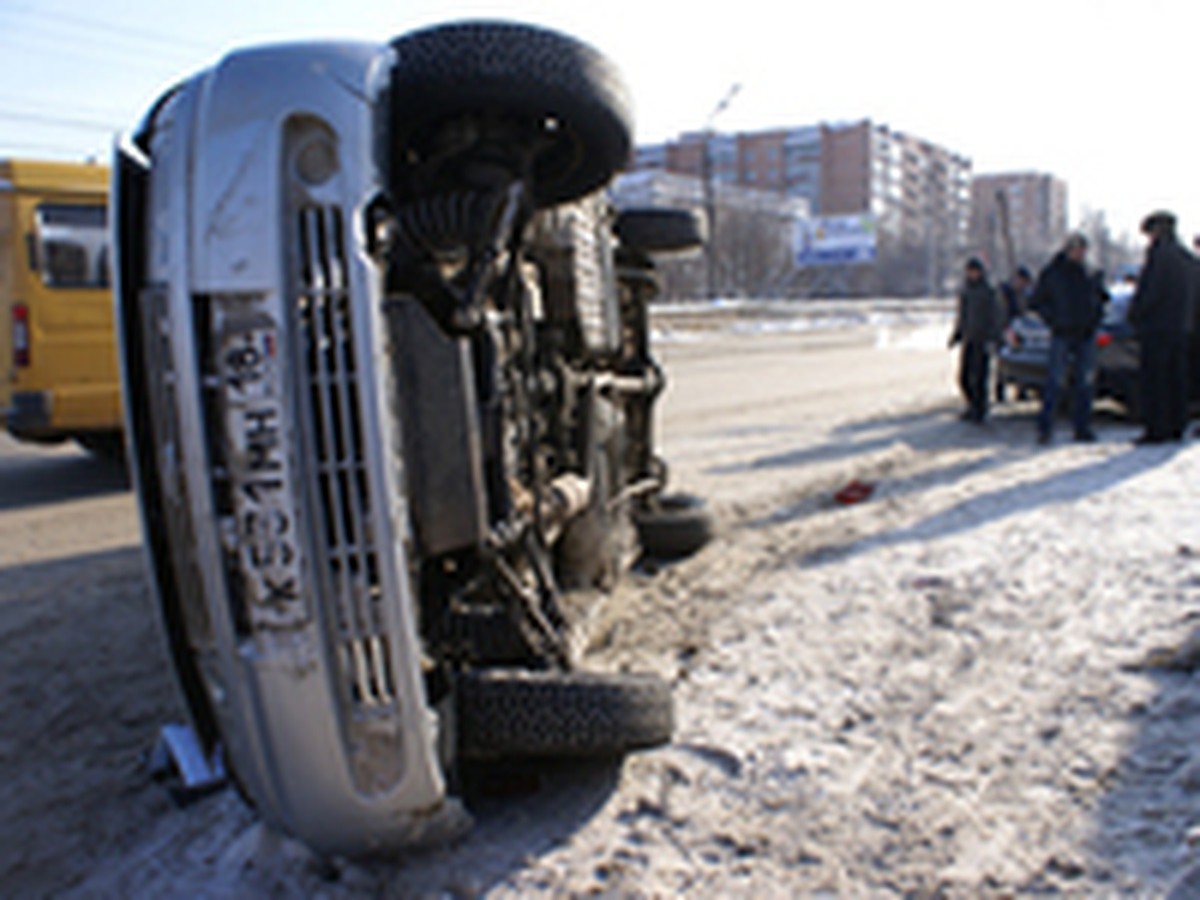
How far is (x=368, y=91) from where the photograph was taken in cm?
192

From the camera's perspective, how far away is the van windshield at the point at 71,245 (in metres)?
7.21

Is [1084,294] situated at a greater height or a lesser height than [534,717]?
greater

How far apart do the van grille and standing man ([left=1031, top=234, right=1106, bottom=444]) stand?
283 inches

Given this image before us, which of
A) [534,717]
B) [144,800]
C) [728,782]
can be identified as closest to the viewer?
[534,717]

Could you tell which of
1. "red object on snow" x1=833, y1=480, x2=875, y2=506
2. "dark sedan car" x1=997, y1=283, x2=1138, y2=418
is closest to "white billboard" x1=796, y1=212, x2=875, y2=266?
"dark sedan car" x1=997, y1=283, x2=1138, y2=418

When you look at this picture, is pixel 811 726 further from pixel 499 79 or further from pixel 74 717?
pixel 74 717

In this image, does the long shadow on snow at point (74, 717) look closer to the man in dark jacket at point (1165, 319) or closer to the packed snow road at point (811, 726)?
the packed snow road at point (811, 726)

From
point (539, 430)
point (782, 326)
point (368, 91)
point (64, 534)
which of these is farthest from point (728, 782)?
point (782, 326)

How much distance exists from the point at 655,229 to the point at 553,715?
2921 mm

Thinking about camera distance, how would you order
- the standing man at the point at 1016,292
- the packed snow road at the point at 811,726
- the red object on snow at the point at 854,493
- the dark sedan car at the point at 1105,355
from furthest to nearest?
the standing man at the point at 1016,292 < the dark sedan car at the point at 1105,355 < the red object on snow at the point at 854,493 < the packed snow road at the point at 811,726

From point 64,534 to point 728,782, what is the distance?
15.3ft

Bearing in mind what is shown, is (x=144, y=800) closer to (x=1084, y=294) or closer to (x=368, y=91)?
(x=368, y=91)

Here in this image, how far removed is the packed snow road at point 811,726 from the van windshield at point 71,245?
8.51 feet

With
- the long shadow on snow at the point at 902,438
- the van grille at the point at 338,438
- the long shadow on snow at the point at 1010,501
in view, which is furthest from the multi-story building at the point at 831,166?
the van grille at the point at 338,438
